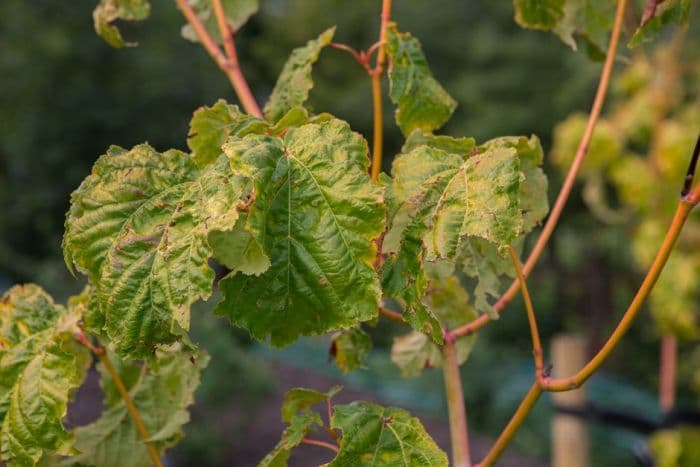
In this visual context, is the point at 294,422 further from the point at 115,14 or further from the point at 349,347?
the point at 115,14

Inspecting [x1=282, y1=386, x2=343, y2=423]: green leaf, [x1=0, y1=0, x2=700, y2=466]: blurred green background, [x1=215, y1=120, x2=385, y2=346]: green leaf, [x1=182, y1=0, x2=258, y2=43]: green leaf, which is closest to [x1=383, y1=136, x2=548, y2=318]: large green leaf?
[x1=215, y1=120, x2=385, y2=346]: green leaf

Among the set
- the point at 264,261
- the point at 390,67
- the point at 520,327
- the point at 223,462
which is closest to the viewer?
the point at 264,261

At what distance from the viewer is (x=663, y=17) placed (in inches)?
42.2

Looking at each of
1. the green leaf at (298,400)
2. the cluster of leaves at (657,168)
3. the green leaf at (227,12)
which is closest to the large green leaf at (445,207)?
the green leaf at (298,400)

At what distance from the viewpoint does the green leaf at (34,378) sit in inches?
38.7

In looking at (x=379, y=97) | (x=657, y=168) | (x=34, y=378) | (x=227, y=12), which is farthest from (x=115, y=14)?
(x=657, y=168)

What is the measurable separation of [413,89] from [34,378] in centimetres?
59

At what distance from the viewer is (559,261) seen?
1130 cm

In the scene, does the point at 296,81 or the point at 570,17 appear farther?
the point at 570,17

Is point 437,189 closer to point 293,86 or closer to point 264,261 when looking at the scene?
point 264,261

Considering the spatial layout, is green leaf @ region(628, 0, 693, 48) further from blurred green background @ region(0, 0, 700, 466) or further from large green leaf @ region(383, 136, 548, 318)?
blurred green background @ region(0, 0, 700, 466)

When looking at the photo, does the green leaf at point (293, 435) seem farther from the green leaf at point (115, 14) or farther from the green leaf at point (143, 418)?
the green leaf at point (115, 14)

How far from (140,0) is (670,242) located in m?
0.93

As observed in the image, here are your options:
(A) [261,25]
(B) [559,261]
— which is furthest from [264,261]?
(A) [261,25]
